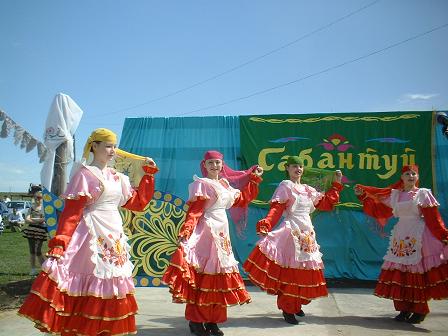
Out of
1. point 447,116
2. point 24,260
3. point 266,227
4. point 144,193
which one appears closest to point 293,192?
point 266,227

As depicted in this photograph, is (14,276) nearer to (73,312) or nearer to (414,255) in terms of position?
(73,312)

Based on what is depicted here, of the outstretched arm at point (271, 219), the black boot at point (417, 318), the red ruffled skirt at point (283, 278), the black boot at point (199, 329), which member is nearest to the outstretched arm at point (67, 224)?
the black boot at point (199, 329)

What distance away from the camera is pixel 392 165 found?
6.72m

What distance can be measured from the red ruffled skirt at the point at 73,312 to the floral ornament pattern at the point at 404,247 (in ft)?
10.3

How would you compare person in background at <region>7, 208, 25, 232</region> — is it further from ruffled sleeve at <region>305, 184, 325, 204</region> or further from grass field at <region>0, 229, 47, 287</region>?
ruffled sleeve at <region>305, 184, 325, 204</region>

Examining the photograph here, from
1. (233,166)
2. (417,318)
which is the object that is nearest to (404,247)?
(417,318)

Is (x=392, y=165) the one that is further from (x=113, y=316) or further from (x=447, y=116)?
(x=113, y=316)

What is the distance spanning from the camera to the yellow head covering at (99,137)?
3.19m

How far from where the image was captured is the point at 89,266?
2.91 meters

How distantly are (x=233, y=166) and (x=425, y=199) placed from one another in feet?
10.1

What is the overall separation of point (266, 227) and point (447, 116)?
3899mm

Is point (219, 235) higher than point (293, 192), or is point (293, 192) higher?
point (293, 192)

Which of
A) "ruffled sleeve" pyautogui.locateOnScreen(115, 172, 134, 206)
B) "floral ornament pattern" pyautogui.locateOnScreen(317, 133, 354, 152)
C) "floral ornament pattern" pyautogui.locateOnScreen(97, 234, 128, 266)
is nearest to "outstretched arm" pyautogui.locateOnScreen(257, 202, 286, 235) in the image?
"ruffled sleeve" pyautogui.locateOnScreen(115, 172, 134, 206)

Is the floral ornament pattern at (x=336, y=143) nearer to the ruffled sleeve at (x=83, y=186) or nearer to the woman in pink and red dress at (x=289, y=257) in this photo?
the woman in pink and red dress at (x=289, y=257)
